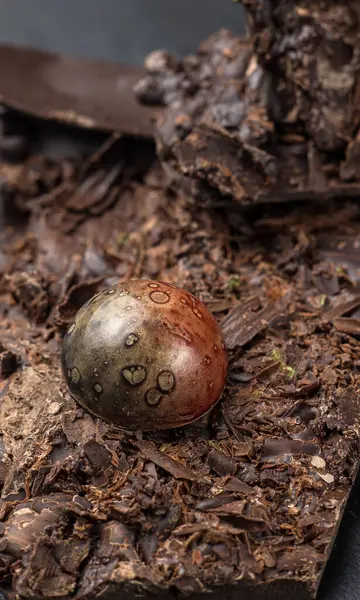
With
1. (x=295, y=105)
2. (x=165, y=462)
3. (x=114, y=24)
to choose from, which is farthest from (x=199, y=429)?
(x=114, y=24)

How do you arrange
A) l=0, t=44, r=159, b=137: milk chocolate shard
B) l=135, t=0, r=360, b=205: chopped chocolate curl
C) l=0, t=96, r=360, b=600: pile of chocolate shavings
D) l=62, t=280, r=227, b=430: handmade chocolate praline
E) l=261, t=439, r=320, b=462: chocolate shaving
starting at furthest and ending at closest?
l=0, t=44, r=159, b=137: milk chocolate shard, l=135, t=0, r=360, b=205: chopped chocolate curl, l=261, t=439, r=320, b=462: chocolate shaving, l=62, t=280, r=227, b=430: handmade chocolate praline, l=0, t=96, r=360, b=600: pile of chocolate shavings

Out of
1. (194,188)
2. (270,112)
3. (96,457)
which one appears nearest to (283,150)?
(270,112)

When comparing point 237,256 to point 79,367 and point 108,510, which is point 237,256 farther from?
point 108,510

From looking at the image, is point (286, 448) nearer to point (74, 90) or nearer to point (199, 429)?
point (199, 429)

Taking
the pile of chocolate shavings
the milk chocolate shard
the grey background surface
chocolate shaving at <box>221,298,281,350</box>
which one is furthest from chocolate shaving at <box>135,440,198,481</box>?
the grey background surface

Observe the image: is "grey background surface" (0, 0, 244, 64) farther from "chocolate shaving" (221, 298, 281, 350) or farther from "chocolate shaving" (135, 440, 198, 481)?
"chocolate shaving" (135, 440, 198, 481)
